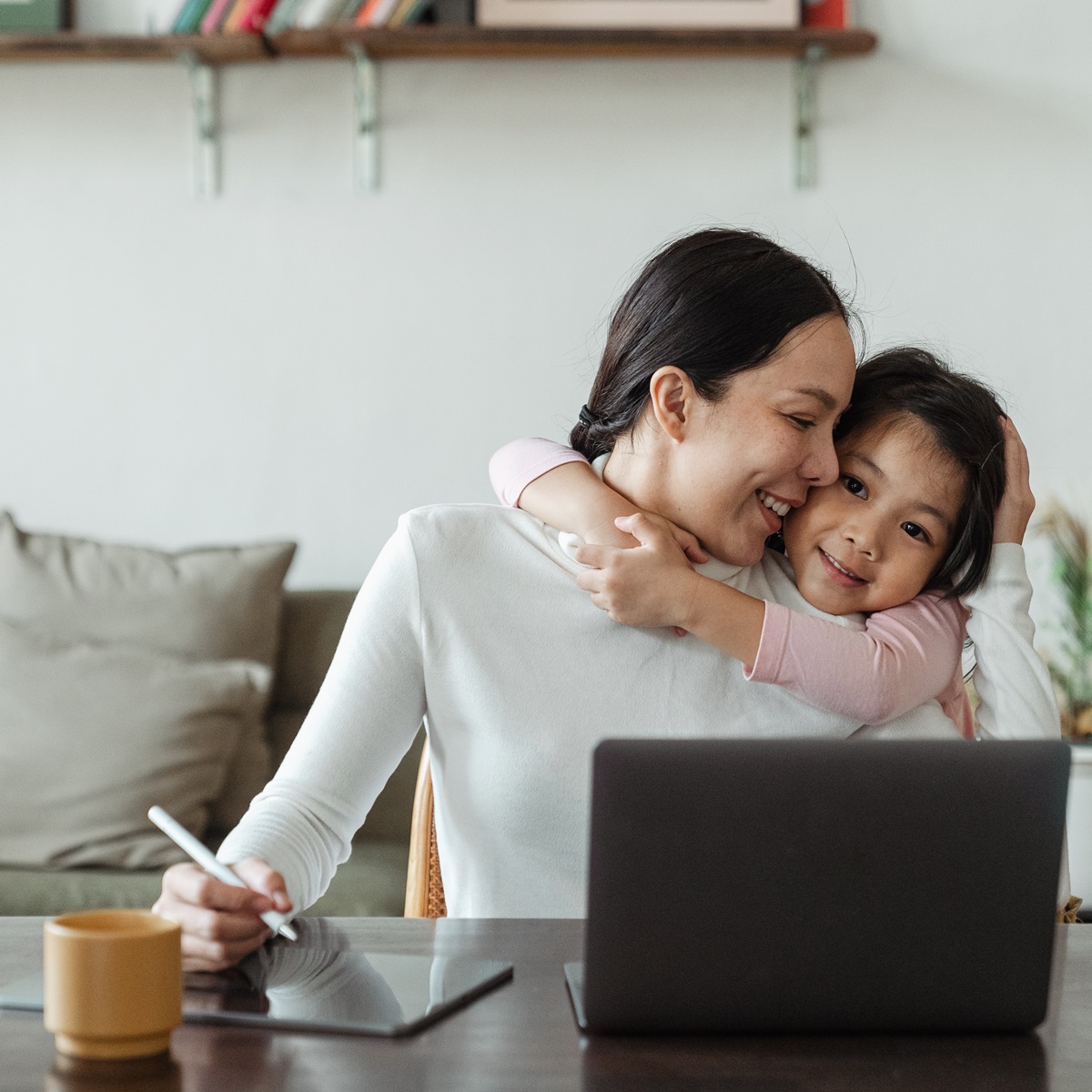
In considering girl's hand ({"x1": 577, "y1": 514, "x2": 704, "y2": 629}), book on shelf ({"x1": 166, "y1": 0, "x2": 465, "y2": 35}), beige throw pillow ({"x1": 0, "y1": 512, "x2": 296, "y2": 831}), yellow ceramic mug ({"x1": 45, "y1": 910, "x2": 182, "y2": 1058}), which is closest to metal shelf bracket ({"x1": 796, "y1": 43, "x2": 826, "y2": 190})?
book on shelf ({"x1": 166, "y1": 0, "x2": 465, "y2": 35})

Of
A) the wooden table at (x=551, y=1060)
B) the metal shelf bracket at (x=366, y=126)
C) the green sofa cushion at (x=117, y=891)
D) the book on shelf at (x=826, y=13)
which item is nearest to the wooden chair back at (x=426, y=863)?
the wooden table at (x=551, y=1060)

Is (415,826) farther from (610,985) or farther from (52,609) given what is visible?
(52,609)

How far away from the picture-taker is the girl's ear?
4.05ft

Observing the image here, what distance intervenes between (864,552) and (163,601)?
4.87ft

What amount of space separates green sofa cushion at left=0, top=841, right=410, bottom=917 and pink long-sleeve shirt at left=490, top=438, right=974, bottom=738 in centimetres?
102

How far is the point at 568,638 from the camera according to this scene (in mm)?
1203

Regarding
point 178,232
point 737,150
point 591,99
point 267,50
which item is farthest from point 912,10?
point 178,232

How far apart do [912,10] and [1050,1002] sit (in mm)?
2317

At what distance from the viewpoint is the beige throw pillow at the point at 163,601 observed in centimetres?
227

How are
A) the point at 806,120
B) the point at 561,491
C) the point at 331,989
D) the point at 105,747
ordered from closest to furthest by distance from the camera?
the point at 331,989, the point at 561,491, the point at 105,747, the point at 806,120

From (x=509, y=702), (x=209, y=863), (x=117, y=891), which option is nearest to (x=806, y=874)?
(x=209, y=863)

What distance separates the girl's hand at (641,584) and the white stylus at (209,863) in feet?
1.34

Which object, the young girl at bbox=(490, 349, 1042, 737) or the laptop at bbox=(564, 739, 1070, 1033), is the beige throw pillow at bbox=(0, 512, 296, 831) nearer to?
the young girl at bbox=(490, 349, 1042, 737)

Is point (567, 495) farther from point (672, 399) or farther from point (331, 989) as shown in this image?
point (331, 989)
